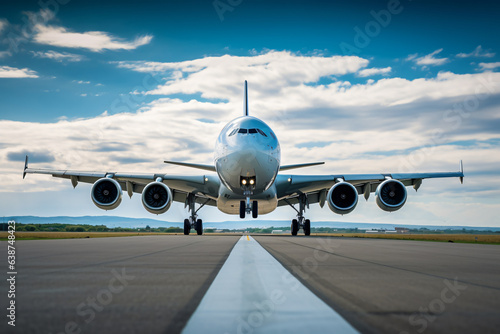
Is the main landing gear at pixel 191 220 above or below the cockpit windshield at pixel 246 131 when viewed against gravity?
below

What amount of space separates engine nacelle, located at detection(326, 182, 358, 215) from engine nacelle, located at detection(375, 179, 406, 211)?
1.14 metres

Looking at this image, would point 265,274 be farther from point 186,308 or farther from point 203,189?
point 203,189

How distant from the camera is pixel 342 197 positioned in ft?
68.7

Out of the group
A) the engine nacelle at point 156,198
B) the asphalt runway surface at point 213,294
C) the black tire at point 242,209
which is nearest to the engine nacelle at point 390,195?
the black tire at point 242,209

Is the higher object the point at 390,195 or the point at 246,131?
the point at 246,131

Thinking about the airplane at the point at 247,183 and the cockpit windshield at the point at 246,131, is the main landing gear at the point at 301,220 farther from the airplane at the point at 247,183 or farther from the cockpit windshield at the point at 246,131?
the cockpit windshield at the point at 246,131

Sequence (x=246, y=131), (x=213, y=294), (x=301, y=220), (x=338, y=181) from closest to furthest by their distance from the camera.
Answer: (x=213, y=294)
(x=246, y=131)
(x=338, y=181)
(x=301, y=220)

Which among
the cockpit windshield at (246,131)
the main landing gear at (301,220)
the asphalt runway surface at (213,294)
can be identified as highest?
the cockpit windshield at (246,131)

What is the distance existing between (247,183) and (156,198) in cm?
555

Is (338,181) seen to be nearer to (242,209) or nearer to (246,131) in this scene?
(242,209)

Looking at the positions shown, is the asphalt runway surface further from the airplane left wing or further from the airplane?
the airplane left wing

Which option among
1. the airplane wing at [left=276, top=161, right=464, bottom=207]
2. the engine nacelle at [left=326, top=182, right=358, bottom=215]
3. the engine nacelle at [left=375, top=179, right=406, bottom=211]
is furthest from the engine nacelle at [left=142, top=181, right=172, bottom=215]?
the engine nacelle at [left=375, top=179, right=406, bottom=211]

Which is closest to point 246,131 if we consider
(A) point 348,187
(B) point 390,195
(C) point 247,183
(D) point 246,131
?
(D) point 246,131

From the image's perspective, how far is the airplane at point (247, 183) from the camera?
17375 millimetres
